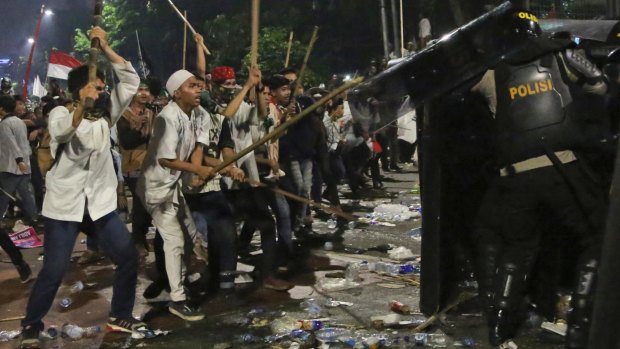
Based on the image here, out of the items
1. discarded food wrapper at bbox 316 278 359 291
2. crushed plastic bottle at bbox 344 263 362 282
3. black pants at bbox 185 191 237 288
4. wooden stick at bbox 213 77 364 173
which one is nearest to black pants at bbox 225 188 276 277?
black pants at bbox 185 191 237 288

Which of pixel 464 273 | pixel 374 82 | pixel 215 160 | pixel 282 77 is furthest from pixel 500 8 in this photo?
pixel 282 77

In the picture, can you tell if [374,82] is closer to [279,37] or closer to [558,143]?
[558,143]

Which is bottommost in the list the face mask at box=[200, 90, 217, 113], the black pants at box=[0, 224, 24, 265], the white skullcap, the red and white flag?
the black pants at box=[0, 224, 24, 265]

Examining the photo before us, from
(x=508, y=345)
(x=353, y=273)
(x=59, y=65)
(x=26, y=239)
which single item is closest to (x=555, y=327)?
(x=508, y=345)

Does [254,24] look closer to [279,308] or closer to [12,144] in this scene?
[279,308]

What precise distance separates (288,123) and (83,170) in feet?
5.05

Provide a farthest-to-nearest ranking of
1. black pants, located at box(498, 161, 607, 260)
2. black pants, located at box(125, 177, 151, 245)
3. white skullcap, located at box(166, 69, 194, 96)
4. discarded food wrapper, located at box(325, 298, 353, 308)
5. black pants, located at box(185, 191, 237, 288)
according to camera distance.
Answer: black pants, located at box(125, 177, 151, 245)
black pants, located at box(185, 191, 237, 288)
discarded food wrapper, located at box(325, 298, 353, 308)
white skullcap, located at box(166, 69, 194, 96)
black pants, located at box(498, 161, 607, 260)

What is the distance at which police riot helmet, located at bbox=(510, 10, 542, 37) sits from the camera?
443 cm

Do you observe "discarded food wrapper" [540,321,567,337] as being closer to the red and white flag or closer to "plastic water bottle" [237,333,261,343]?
"plastic water bottle" [237,333,261,343]

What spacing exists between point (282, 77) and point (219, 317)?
10.1 ft

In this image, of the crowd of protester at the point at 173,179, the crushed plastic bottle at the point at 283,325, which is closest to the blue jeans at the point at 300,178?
the crowd of protester at the point at 173,179

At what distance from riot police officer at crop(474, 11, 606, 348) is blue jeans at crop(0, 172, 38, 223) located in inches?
285

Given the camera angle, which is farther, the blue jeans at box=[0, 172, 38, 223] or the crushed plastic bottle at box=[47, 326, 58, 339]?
Answer: the blue jeans at box=[0, 172, 38, 223]

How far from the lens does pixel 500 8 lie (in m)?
4.46
